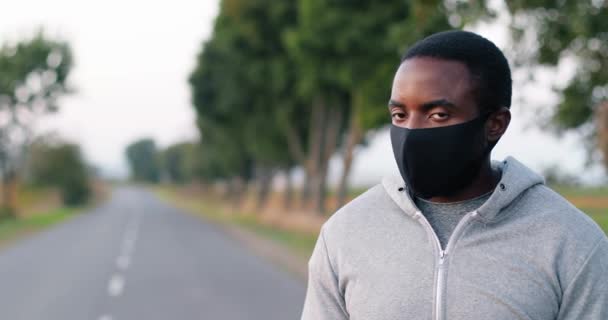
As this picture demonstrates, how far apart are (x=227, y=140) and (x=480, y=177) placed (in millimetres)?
39258

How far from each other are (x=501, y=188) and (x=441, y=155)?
19 centimetres

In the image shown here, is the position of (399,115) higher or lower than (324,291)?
higher

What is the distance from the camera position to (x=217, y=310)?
37.7ft

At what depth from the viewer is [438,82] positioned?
5.98 feet

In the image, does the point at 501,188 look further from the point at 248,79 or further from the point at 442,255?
the point at 248,79

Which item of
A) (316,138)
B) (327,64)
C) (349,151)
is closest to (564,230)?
(327,64)

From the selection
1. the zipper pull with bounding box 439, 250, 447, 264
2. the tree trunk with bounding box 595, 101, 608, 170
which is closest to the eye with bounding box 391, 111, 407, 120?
the zipper pull with bounding box 439, 250, 447, 264

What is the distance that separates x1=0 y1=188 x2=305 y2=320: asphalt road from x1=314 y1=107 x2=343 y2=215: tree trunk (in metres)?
3.34

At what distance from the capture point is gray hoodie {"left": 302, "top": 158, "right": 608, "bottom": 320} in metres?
1.74

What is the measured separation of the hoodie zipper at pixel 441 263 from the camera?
1793 millimetres

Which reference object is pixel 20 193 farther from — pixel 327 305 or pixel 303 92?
pixel 327 305

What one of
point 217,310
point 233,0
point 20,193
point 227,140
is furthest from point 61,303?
point 20,193

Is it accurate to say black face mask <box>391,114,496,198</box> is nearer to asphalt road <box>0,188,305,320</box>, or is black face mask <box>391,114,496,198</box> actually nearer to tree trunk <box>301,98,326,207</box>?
asphalt road <box>0,188,305,320</box>

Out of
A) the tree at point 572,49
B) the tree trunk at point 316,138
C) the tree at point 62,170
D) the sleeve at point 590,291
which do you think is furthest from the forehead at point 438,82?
the tree at point 62,170
